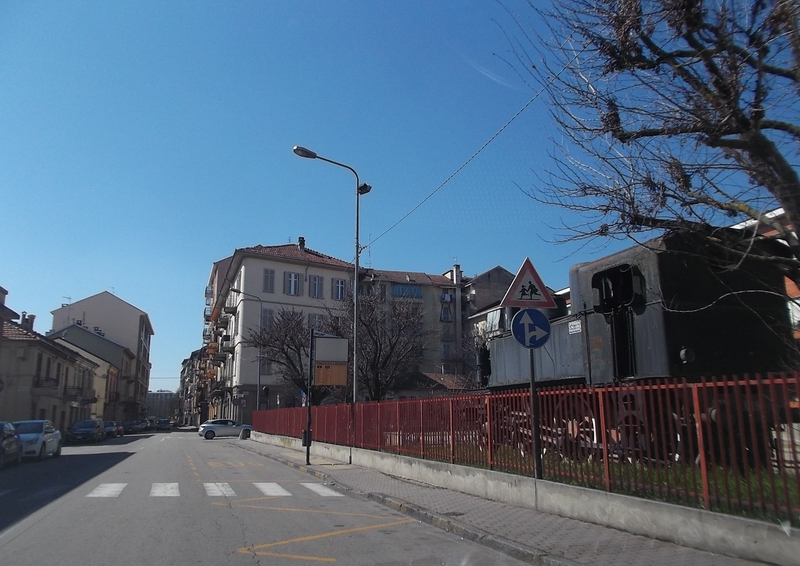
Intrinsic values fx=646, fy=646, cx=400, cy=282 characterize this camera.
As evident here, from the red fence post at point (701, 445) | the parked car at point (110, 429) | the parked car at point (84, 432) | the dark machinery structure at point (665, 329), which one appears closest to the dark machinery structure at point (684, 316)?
the dark machinery structure at point (665, 329)

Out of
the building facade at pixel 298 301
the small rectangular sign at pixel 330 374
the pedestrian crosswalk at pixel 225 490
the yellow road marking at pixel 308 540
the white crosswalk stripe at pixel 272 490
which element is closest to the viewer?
the yellow road marking at pixel 308 540

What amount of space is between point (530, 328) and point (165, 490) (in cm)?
862

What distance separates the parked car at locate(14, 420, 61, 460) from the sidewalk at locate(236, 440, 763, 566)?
52.9ft

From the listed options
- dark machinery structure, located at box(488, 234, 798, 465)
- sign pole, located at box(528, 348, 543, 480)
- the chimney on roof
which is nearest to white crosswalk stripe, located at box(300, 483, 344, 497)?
dark machinery structure, located at box(488, 234, 798, 465)

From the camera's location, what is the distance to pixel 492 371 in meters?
16.3

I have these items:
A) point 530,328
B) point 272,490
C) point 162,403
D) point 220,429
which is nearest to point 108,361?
point 220,429

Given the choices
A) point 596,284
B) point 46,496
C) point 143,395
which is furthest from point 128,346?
point 596,284

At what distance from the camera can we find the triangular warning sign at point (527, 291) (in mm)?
9789

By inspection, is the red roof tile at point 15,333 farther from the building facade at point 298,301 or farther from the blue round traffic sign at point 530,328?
the blue round traffic sign at point 530,328

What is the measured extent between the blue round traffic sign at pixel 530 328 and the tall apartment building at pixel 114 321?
8237 centimetres

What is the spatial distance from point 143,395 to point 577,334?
114185mm

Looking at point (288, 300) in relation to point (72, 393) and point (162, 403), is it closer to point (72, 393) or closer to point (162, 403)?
point (72, 393)

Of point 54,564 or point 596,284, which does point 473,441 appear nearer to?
point 596,284

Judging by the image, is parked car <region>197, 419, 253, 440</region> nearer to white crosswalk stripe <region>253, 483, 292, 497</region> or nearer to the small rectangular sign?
the small rectangular sign
